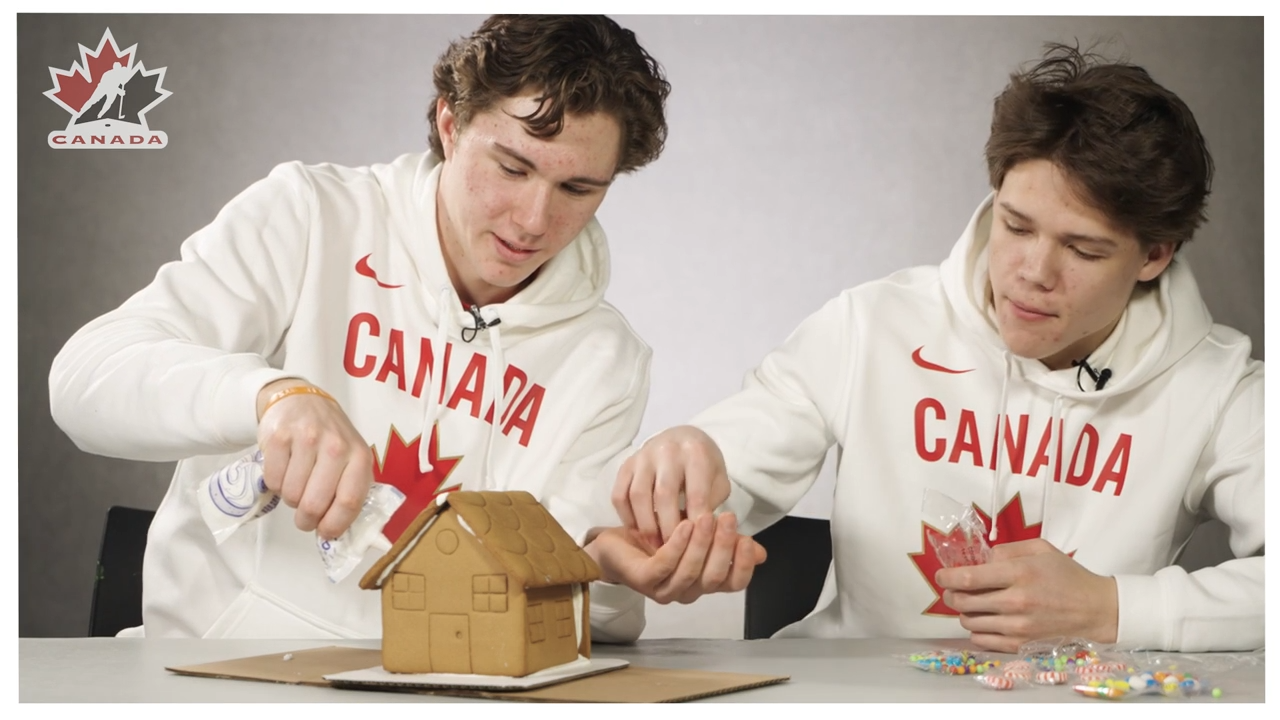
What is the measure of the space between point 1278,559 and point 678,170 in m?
1.29

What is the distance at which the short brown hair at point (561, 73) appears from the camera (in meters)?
1.62

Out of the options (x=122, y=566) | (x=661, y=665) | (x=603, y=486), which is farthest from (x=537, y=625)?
(x=122, y=566)

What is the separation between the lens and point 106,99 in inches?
68.0

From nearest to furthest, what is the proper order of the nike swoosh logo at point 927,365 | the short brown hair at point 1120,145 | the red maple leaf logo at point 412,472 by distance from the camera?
1. the short brown hair at point 1120,145
2. the red maple leaf logo at point 412,472
3. the nike swoosh logo at point 927,365

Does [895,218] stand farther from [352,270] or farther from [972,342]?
[352,270]

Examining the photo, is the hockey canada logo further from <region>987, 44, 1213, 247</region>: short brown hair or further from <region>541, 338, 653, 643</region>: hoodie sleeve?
<region>987, 44, 1213, 247</region>: short brown hair

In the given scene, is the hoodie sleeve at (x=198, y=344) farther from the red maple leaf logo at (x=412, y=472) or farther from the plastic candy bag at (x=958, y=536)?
the plastic candy bag at (x=958, y=536)

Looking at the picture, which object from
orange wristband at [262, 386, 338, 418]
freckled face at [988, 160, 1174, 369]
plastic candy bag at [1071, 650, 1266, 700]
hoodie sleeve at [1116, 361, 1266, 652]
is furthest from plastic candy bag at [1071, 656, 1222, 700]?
orange wristband at [262, 386, 338, 418]

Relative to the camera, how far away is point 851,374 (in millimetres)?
1799

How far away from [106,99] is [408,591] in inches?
37.8

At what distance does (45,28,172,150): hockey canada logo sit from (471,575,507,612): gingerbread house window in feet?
3.00

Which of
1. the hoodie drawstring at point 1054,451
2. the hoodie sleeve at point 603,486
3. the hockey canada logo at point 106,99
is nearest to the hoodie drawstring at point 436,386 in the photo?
the hoodie sleeve at point 603,486

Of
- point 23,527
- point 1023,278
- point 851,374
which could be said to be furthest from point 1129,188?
point 23,527

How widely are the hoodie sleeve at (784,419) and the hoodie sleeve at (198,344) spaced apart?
23.6 inches
